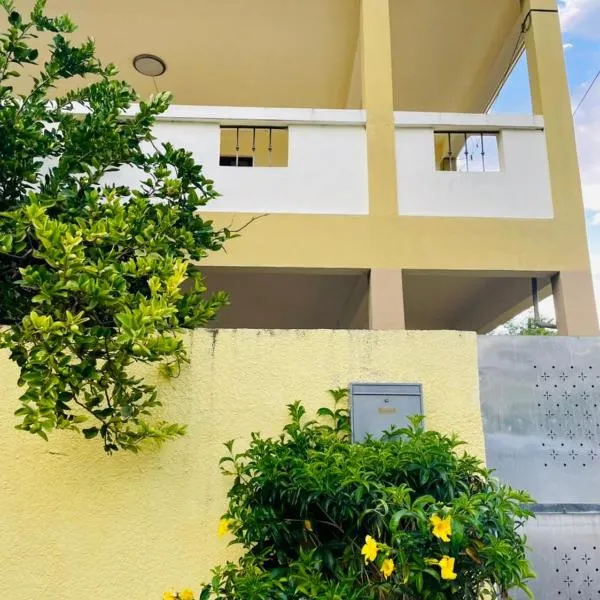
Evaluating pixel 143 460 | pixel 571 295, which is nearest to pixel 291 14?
pixel 571 295

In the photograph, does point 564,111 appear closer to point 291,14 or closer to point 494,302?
point 494,302

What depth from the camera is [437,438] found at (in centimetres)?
258

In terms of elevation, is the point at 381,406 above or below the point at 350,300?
below

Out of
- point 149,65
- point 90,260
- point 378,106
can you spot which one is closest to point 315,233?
point 378,106

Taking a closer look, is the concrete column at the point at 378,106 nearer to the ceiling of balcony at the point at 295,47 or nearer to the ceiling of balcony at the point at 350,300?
the ceiling of balcony at the point at 295,47

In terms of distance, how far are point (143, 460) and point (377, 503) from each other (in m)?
1.26

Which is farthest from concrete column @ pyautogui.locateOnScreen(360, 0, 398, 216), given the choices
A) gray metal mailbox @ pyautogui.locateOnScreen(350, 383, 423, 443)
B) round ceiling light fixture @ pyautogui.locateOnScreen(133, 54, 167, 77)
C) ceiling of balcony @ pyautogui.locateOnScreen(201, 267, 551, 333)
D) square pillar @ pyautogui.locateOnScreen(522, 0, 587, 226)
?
round ceiling light fixture @ pyautogui.locateOnScreen(133, 54, 167, 77)

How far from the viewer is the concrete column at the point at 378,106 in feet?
17.1

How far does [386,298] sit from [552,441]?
6.77ft

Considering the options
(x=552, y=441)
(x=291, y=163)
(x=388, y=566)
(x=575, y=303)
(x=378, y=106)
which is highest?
(x=378, y=106)

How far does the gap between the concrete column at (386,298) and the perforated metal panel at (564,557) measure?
2.19 metres

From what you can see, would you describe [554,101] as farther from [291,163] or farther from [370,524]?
[370,524]

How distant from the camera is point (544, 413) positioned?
10.7 ft

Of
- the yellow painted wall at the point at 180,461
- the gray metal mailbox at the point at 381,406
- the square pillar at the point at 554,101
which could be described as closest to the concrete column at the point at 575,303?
the square pillar at the point at 554,101
